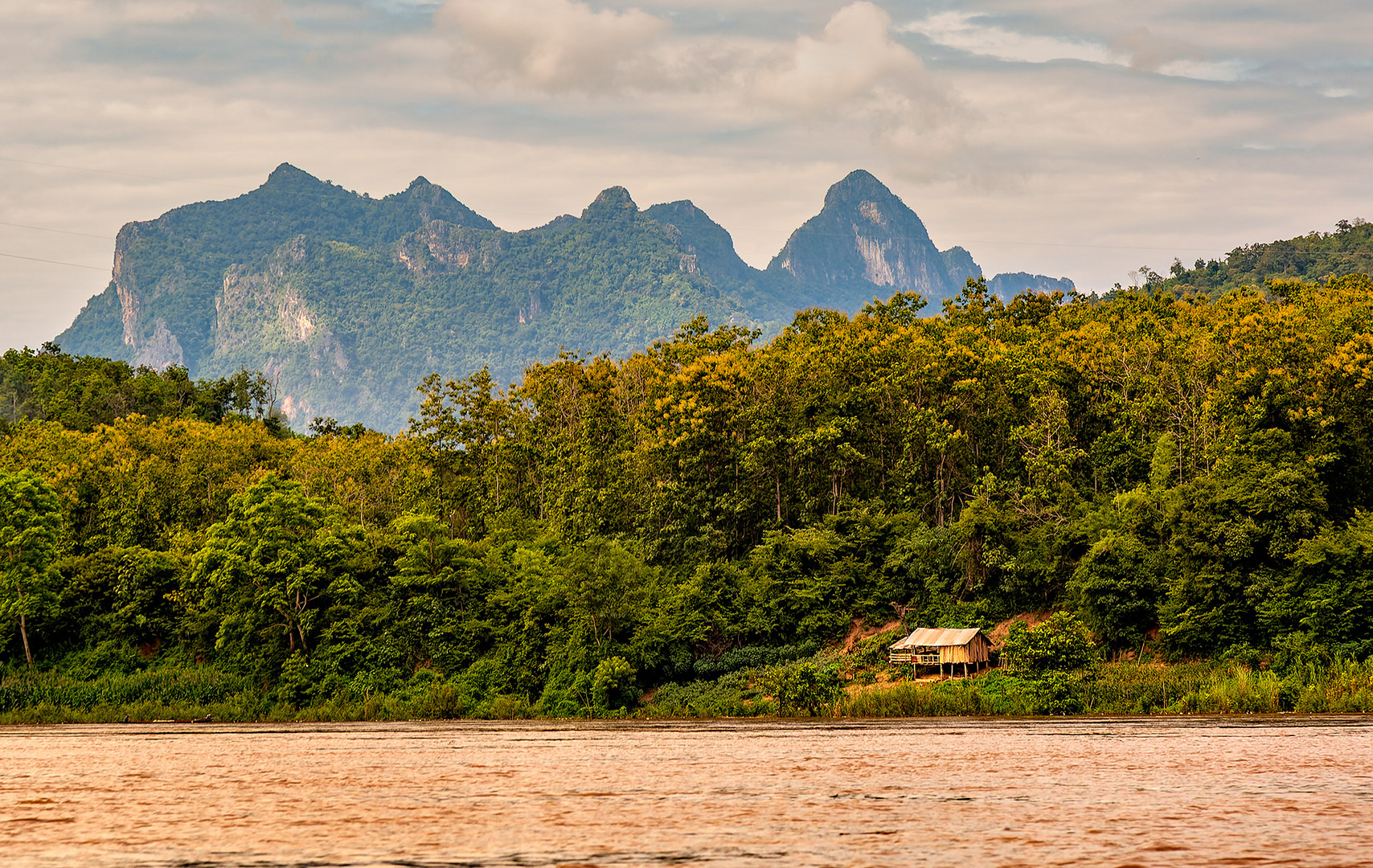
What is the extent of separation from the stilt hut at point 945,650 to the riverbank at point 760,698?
39.7 inches

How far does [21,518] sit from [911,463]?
159ft

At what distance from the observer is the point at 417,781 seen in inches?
677

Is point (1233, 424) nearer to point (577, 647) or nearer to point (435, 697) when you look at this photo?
point (577, 647)

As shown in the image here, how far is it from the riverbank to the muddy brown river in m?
12.7

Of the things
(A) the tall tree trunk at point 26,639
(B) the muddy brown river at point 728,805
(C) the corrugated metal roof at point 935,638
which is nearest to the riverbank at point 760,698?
(A) the tall tree trunk at point 26,639

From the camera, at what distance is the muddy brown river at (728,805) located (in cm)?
928

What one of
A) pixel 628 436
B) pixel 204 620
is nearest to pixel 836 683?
pixel 628 436

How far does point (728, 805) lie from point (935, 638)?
125 feet

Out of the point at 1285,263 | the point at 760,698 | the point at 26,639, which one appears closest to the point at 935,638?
the point at 760,698

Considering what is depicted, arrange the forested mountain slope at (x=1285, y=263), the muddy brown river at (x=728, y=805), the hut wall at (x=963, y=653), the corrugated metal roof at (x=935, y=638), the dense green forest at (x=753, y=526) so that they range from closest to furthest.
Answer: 1. the muddy brown river at (x=728, y=805)
2. the dense green forest at (x=753, y=526)
3. the hut wall at (x=963, y=653)
4. the corrugated metal roof at (x=935, y=638)
5. the forested mountain slope at (x=1285, y=263)

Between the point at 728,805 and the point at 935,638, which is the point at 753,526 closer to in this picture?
the point at 935,638

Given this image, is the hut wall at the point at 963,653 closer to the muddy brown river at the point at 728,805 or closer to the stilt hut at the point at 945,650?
the stilt hut at the point at 945,650

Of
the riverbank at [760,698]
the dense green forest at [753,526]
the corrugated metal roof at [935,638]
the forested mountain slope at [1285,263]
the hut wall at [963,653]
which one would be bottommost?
the riverbank at [760,698]

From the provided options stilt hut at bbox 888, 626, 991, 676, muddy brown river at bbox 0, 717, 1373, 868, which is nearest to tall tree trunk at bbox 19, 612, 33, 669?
muddy brown river at bbox 0, 717, 1373, 868
